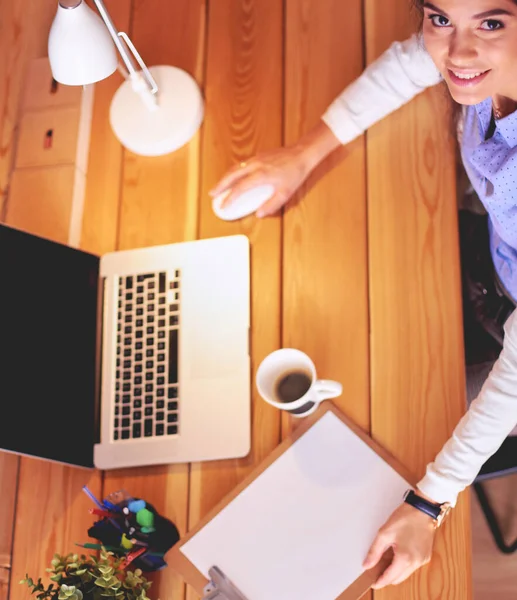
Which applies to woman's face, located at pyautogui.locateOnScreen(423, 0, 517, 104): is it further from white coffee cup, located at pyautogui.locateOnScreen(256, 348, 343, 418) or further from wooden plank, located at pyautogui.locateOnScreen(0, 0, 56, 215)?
wooden plank, located at pyautogui.locateOnScreen(0, 0, 56, 215)

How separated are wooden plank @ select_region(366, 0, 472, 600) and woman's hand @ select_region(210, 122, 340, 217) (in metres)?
0.09

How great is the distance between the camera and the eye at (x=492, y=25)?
829 millimetres

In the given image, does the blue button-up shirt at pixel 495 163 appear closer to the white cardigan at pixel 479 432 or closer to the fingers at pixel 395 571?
the white cardigan at pixel 479 432

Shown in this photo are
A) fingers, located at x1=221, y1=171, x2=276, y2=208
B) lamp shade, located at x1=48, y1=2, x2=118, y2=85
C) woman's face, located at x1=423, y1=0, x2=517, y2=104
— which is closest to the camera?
woman's face, located at x1=423, y1=0, x2=517, y2=104

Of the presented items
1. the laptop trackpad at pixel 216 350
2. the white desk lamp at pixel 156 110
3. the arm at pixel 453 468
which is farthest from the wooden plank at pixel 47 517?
the white desk lamp at pixel 156 110

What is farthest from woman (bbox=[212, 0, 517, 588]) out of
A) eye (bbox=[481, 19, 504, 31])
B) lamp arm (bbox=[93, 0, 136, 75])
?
lamp arm (bbox=[93, 0, 136, 75])

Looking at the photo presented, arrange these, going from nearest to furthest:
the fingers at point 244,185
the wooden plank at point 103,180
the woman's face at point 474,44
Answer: the woman's face at point 474,44
the fingers at point 244,185
the wooden plank at point 103,180

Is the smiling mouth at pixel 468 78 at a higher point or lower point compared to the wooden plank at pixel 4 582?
higher

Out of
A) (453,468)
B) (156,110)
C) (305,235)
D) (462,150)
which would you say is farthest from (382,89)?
(453,468)

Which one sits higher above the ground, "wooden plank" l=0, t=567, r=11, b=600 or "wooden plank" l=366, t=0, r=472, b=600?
"wooden plank" l=366, t=0, r=472, b=600

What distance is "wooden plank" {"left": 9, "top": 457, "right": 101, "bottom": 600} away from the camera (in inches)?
43.5

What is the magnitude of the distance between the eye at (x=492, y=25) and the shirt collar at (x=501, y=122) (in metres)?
0.14

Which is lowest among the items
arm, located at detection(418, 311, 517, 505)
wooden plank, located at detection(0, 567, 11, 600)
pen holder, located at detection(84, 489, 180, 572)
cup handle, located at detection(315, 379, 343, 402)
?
wooden plank, located at detection(0, 567, 11, 600)

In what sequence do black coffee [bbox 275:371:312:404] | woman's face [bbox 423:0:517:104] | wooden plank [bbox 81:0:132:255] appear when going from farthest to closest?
wooden plank [bbox 81:0:132:255]
black coffee [bbox 275:371:312:404]
woman's face [bbox 423:0:517:104]
